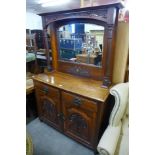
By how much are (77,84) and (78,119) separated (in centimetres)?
38

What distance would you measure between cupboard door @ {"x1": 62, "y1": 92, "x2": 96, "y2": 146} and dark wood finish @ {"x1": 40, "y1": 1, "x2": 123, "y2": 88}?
330 millimetres

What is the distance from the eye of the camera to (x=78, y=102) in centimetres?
128

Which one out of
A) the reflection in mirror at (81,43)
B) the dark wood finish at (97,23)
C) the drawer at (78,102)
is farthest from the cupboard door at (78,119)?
the reflection in mirror at (81,43)

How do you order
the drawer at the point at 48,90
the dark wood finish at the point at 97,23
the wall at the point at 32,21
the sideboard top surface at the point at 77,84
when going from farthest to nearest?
the wall at the point at 32,21 → the drawer at the point at 48,90 → the sideboard top surface at the point at 77,84 → the dark wood finish at the point at 97,23

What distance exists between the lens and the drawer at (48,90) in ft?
4.74

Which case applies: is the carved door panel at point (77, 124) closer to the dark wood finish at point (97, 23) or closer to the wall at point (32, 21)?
the dark wood finish at point (97, 23)

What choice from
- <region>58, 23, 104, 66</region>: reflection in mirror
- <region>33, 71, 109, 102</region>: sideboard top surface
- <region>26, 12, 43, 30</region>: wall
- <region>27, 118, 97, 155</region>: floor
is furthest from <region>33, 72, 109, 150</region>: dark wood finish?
<region>26, 12, 43, 30</region>: wall

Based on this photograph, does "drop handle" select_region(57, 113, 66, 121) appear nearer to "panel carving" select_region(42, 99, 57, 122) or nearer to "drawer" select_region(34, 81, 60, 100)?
"panel carving" select_region(42, 99, 57, 122)

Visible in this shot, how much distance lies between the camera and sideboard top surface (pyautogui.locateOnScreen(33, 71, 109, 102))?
46.9 inches

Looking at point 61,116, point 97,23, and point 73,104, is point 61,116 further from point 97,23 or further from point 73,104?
point 97,23

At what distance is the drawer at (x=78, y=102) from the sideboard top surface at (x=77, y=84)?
0.19 feet

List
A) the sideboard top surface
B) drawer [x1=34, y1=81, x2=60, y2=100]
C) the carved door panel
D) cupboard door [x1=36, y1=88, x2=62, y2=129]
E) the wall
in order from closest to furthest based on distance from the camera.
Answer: the sideboard top surface
the carved door panel
drawer [x1=34, y1=81, x2=60, y2=100]
cupboard door [x1=36, y1=88, x2=62, y2=129]
the wall
